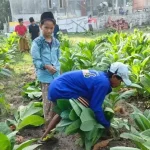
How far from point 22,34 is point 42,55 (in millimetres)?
8984

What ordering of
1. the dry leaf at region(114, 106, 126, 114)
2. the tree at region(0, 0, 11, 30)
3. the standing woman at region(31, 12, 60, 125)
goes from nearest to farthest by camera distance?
the standing woman at region(31, 12, 60, 125), the dry leaf at region(114, 106, 126, 114), the tree at region(0, 0, 11, 30)

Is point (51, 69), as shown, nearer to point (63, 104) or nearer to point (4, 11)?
point (63, 104)

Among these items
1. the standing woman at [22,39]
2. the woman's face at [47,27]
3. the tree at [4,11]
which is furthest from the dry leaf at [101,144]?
the tree at [4,11]

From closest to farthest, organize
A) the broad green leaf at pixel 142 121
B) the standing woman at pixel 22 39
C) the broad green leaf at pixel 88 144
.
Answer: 1. the broad green leaf at pixel 142 121
2. the broad green leaf at pixel 88 144
3. the standing woman at pixel 22 39

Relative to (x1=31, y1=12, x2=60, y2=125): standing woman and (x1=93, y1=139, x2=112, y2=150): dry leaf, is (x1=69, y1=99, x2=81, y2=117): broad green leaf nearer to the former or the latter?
(x1=93, y1=139, x2=112, y2=150): dry leaf

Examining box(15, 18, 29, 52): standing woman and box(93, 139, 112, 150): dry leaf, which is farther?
box(15, 18, 29, 52): standing woman

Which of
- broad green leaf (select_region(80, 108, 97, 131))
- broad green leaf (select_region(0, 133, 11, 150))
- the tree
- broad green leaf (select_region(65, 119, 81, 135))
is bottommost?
the tree

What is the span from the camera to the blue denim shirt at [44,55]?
12.6 ft

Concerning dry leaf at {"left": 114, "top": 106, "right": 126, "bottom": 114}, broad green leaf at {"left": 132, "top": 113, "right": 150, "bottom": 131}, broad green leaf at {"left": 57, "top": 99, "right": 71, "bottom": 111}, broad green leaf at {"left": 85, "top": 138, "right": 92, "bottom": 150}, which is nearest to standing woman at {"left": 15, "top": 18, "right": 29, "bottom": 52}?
dry leaf at {"left": 114, "top": 106, "right": 126, "bottom": 114}

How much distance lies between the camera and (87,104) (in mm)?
3393

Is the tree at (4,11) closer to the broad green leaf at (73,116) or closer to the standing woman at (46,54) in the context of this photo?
the standing woman at (46,54)

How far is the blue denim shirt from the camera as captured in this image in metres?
3.84

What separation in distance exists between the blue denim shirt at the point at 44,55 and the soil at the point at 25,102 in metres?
0.74

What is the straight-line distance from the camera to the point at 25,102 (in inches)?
214
